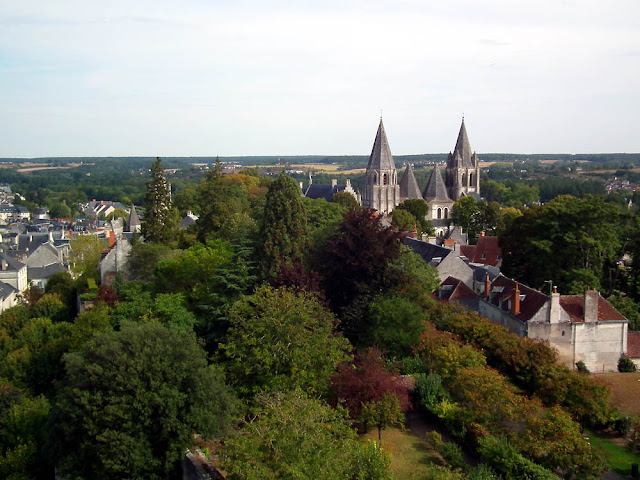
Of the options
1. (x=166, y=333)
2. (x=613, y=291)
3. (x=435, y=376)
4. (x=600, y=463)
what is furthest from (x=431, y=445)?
(x=613, y=291)

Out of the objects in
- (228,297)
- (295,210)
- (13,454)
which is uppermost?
(295,210)

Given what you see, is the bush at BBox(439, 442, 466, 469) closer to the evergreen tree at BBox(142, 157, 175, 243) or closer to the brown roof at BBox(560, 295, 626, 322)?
the brown roof at BBox(560, 295, 626, 322)

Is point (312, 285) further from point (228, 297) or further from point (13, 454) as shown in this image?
point (13, 454)

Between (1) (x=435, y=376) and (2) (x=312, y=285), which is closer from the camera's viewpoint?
(1) (x=435, y=376)

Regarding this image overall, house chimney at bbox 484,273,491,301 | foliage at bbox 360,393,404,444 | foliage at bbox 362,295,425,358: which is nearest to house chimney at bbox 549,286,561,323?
house chimney at bbox 484,273,491,301

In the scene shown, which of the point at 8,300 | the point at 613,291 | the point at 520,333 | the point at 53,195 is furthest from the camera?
the point at 53,195

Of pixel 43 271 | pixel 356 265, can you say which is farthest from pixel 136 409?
pixel 43 271

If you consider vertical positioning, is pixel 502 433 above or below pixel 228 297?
below
